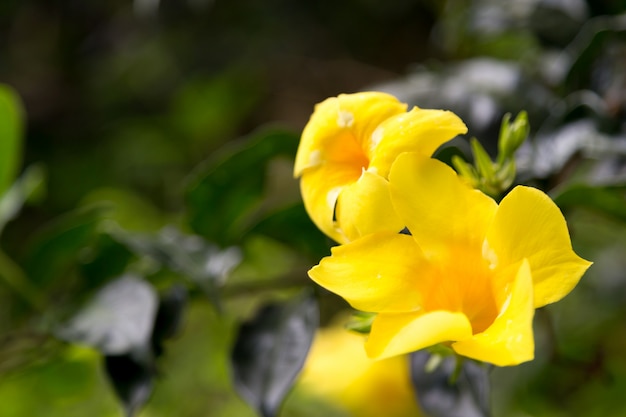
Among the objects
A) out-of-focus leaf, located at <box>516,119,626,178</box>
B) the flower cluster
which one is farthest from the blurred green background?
the flower cluster

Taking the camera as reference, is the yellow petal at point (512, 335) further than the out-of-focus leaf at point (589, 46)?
No

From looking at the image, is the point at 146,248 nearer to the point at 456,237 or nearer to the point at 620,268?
the point at 456,237

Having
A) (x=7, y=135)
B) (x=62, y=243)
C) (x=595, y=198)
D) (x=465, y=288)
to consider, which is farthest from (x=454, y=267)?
(x=7, y=135)

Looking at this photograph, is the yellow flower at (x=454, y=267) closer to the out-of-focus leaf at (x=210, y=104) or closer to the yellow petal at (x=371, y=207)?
the yellow petal at (x=371, y=207)

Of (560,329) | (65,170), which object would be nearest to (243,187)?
(560,329)

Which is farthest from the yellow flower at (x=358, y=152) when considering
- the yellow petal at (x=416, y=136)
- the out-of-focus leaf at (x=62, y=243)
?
the out-of-focus leaf at (x=62, y=243)

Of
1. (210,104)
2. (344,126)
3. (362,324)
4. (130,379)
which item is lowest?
(210,104)

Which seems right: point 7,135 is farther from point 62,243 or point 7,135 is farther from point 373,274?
point 373,274
